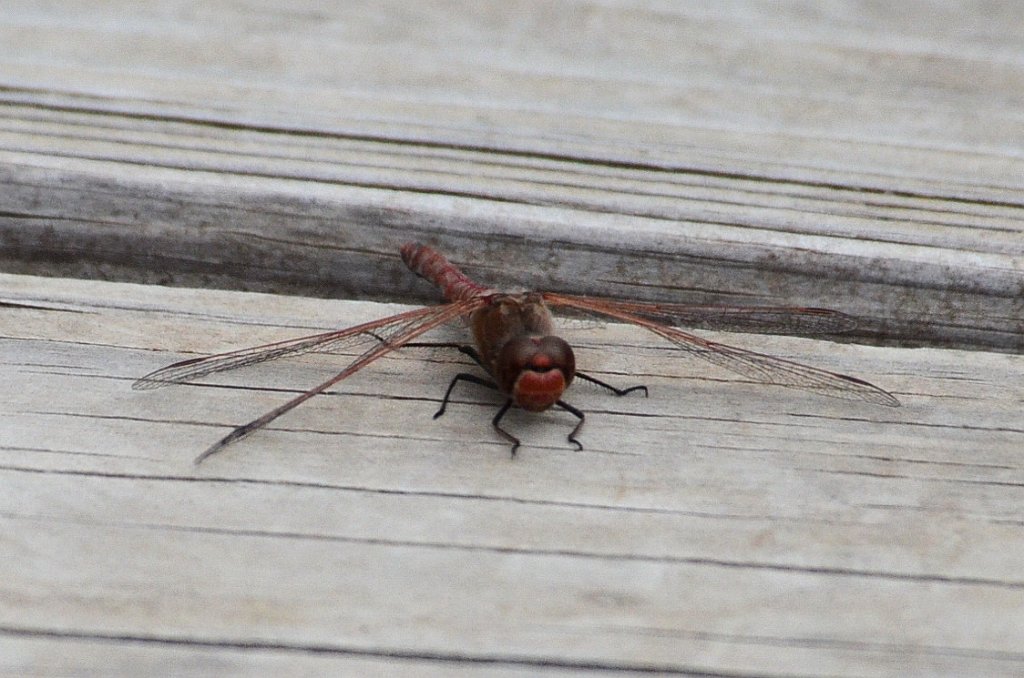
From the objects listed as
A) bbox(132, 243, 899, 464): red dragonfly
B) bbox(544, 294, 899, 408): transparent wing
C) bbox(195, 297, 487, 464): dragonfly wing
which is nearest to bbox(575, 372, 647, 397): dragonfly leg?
bbox(132, 243, 899, 464): red dragonfly

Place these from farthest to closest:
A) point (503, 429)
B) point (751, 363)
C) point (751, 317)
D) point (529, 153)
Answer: point (529, 153), point (751, 317), point (751, 363), point (503, 429)

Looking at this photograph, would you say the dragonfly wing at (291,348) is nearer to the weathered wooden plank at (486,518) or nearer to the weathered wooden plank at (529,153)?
the weathered wooden plank at (486,518)

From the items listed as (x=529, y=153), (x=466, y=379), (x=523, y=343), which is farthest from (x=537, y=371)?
(x=529, y=153)

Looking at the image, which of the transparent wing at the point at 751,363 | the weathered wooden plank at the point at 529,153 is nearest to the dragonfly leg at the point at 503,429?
the transparent wing at the point at 751,363

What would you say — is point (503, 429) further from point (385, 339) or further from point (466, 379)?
point (385, 339)

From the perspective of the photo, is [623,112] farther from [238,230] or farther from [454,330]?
[238,230]

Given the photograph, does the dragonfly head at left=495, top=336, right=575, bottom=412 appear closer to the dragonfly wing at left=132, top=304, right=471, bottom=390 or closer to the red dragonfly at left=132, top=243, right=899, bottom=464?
the red dragonfly at left=132, top=243, right=899, bottom=464
